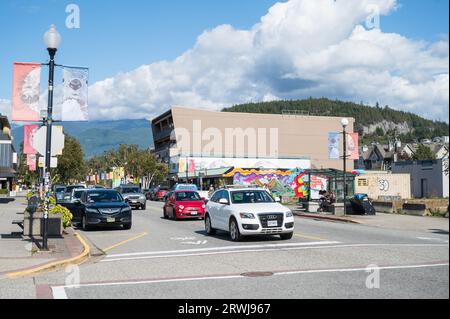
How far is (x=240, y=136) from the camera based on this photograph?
11081cm

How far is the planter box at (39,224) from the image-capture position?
17.1 metres

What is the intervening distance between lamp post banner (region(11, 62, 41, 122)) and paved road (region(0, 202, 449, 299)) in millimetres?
4225

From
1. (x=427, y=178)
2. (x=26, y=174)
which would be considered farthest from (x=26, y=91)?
(x=26, y=174)

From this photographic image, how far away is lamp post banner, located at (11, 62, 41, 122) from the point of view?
48.8 feet

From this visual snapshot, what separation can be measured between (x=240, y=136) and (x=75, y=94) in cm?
9543

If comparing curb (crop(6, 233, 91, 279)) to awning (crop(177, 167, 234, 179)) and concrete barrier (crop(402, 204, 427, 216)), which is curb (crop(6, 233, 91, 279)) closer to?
concrete barrier (crop(402, 204, 427, 216))

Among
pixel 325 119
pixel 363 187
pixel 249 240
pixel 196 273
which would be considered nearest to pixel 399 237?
pixel 249 240

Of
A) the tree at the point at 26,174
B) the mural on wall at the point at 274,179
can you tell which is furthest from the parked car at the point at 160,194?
the tree at the point at 26,174

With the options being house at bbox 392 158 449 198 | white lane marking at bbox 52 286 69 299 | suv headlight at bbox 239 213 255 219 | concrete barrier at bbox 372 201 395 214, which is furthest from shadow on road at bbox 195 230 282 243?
house at bbox 392 158 449 198

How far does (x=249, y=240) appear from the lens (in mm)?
17047

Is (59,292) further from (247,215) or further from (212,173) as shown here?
(212,173)

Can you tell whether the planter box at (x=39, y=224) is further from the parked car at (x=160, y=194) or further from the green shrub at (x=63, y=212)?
the parked car at (x=160, y=194)
